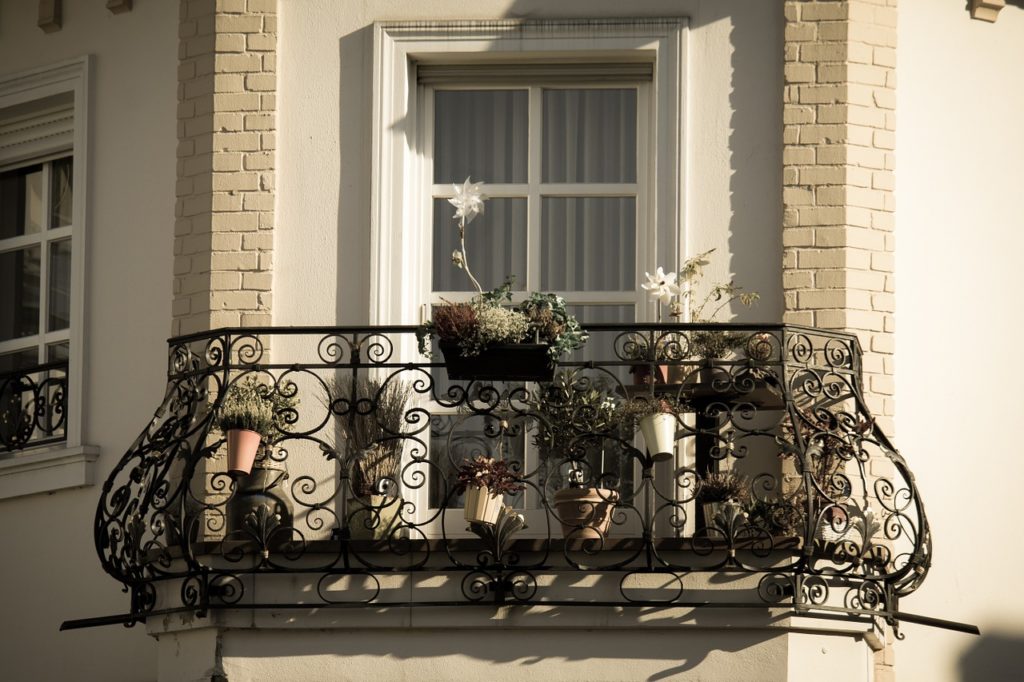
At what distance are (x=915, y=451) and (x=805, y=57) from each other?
2178 millimetres

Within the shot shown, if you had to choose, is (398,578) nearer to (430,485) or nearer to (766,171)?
(430,485)

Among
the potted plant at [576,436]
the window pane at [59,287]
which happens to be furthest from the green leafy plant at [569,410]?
the window pane at [59,287]

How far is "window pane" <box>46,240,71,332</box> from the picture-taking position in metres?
11.8

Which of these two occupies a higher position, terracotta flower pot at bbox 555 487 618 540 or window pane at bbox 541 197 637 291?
window pane at bbox 541 197 637 291

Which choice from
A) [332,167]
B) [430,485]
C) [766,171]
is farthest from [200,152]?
[766,171]

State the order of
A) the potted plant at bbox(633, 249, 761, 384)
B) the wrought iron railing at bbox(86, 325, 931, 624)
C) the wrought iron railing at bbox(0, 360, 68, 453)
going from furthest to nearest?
the wrought iron railing at bbox(0, 360, 68, 453), the potted plant at bbox(633, 249, 761, 384), the wrought iron railing at bbox(86, 325, 931, 624)

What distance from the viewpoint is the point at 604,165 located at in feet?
36.0

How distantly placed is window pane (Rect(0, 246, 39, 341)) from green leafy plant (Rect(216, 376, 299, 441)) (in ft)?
8.58

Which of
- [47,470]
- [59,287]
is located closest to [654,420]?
[47,470]

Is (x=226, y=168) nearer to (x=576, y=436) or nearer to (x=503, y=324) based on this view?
(x=503, y=324)

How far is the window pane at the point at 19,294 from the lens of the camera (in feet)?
39.3

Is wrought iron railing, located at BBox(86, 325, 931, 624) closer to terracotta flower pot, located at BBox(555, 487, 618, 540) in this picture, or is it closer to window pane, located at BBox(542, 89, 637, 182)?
terracotta flower pot, located at BBox(555, 487, 618, 540)

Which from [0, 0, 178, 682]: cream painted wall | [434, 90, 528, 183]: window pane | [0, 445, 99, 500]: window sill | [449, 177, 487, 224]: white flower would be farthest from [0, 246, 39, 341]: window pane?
[449, 177, 487, 224]: white flower

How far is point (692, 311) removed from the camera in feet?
33.7
